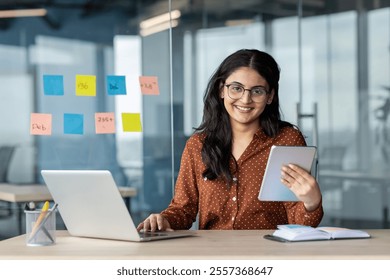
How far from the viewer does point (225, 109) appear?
126 inches

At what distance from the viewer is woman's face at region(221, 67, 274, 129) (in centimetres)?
301

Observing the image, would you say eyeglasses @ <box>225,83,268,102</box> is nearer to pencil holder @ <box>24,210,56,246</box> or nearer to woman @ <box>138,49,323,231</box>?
woman @ <box>138,49,323,231</box>

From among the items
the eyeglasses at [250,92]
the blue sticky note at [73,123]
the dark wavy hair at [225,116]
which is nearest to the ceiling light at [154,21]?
the blue sticky note at [73,123]

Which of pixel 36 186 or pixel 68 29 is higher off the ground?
pixel 68 29

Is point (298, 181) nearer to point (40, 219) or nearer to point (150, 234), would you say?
point (150, 234)

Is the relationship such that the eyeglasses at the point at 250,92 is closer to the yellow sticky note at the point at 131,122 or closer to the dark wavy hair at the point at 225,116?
the dark wavy hair at the point at 225,116

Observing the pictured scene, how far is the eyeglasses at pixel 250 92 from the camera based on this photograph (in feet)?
9.86

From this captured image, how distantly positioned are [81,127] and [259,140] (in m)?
2.37

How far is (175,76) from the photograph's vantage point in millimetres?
5320

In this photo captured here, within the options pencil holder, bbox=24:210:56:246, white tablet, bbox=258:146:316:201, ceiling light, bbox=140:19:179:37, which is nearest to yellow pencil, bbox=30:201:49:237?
pencil holder, bbox=24:210:56:246

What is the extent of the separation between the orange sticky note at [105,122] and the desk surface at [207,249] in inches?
104

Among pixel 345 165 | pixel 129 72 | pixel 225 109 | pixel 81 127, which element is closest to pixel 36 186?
pixel 81 127

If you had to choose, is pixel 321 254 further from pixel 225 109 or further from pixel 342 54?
pixel 342 54

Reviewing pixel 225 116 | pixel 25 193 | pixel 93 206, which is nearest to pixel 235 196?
pixel 225 116
